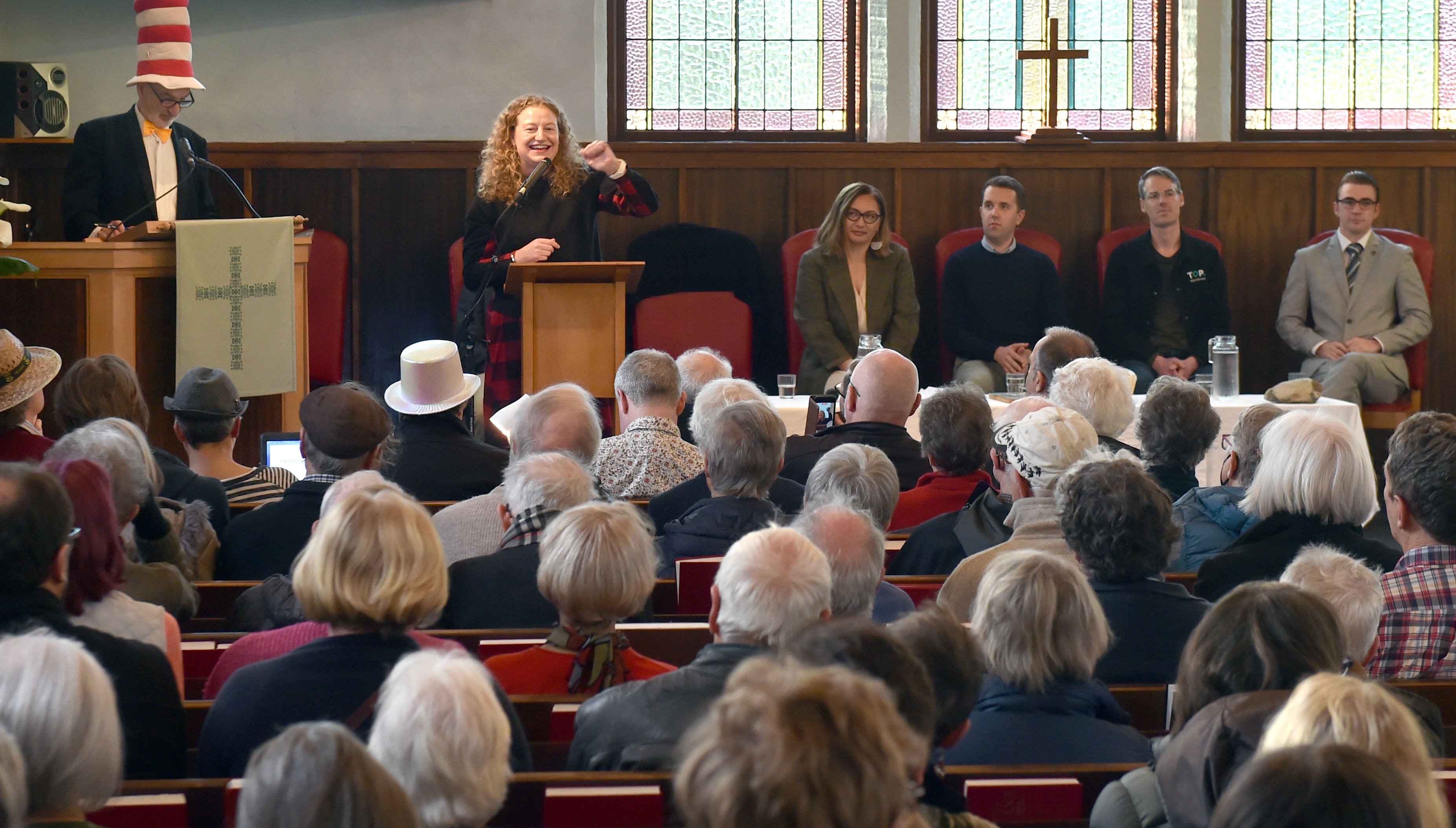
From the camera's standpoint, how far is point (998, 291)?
7.18 meters

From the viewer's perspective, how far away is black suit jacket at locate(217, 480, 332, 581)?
3.41 metres

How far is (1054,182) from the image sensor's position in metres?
7.64

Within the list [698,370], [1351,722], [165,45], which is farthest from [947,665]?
[165,45]

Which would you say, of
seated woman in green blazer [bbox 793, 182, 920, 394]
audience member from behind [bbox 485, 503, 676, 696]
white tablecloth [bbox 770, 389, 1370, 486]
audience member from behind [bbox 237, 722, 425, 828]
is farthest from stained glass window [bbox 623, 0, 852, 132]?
audience member from behind [bbox 237, 722, 425, 828]

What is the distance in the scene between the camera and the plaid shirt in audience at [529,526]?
3.05 meters

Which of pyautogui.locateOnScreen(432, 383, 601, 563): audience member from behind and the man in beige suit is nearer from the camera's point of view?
pyautogui.locateOnScreen(432, 383, 601, 563): audience member from behind

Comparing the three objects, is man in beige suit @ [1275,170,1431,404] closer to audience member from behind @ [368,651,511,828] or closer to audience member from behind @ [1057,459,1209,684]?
audience member from behind @ [1057,459,1209,684]

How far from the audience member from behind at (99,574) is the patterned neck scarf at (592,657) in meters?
0.60

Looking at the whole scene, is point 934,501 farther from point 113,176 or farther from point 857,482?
point 113,176

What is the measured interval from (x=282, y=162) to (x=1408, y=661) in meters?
5.73

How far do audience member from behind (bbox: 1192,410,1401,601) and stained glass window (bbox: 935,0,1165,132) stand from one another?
16.6ft

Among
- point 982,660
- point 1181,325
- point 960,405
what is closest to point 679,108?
point 1181,325

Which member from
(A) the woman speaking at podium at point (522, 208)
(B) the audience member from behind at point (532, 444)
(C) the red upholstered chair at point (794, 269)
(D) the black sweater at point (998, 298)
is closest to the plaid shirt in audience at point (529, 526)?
(B) the audience member from behind at point (532, 444)

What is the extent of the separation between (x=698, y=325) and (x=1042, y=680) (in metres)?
4.94
